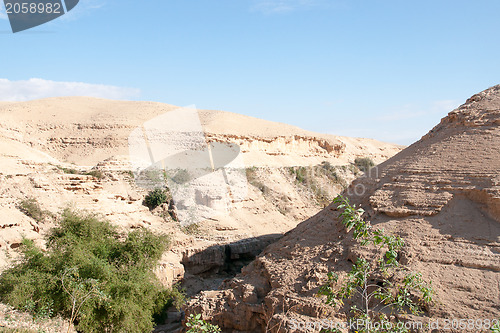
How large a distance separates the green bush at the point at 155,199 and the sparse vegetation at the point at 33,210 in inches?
225

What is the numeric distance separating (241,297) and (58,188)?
376 inches

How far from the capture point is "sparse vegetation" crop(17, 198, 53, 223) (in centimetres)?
1298

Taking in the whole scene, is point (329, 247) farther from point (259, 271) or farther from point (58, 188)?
point (58, 188)

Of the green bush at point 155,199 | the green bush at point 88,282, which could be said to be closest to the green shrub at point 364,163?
the green bush at point 155,199

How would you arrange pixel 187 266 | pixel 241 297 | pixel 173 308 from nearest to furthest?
pixel 241 297, pixel 173 308, pixel 187 266

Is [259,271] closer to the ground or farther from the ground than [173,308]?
farther from the ground

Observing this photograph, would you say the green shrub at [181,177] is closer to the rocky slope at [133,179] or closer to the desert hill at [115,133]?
the rocky slope at [133,179]

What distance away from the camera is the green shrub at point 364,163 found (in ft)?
129

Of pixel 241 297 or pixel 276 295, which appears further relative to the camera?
pixel 241 297

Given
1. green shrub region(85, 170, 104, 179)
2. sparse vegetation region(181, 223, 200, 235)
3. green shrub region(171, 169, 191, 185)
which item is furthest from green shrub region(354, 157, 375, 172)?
green shrub region(85, 170, 104, 179)

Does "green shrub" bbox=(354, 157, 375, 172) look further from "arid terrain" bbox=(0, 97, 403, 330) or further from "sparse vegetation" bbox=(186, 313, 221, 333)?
"sparse vegetation" bbox=(186, 313, 221, 333)

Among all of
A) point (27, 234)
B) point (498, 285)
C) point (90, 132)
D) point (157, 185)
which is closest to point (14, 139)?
point (90, 132)

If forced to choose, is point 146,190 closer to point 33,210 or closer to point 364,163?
point 33,210

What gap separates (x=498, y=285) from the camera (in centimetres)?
690
